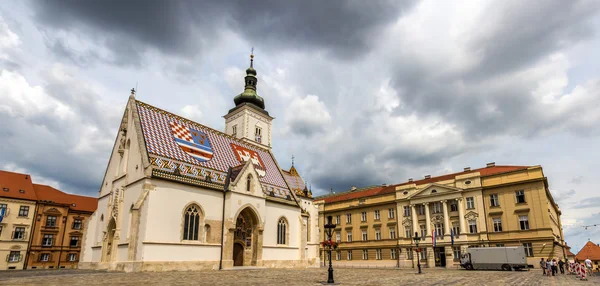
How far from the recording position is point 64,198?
50.0 meters

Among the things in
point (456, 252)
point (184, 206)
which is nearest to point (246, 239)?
point (184, 206)

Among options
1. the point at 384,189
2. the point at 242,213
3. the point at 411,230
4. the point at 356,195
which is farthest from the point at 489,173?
the point at 242,213

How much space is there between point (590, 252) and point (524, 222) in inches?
1883

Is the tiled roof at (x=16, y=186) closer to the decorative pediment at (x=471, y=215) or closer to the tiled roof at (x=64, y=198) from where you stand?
the tiled roof at (x=64, y=198)

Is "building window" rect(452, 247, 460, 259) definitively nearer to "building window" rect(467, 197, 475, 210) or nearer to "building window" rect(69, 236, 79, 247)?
"building window" rect(467, 197, 475, 210)

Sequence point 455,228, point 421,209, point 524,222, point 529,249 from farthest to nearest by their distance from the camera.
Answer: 1. point 421,209
2. point 455,228
3. point 524,222
4. point 529,249

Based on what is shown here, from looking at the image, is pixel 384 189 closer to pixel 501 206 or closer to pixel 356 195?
pixel 356 195

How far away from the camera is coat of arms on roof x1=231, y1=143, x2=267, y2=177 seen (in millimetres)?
37281

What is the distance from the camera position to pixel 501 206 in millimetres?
42906

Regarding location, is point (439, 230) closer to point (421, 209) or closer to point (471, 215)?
point (421, 209)

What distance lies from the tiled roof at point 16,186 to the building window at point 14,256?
6.65 meters

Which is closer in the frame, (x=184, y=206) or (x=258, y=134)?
(x=184, y=206)

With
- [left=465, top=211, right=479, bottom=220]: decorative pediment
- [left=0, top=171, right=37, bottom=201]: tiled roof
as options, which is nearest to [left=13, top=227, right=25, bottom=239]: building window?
[left=0, top=171, right=37, bottom=201]: tiled roof

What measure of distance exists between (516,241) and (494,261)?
8.12 m
